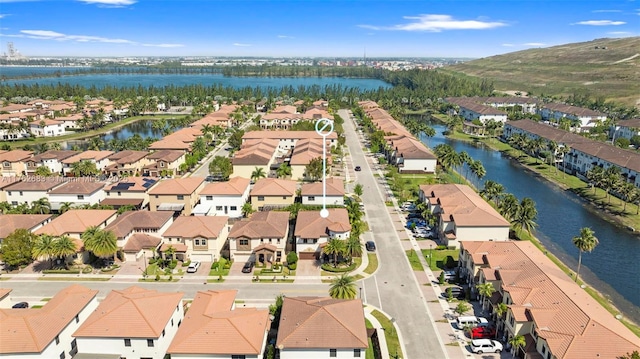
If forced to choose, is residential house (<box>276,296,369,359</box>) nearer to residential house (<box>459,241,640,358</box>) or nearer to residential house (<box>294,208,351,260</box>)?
residential house (<box>459,241,640,358</box>)

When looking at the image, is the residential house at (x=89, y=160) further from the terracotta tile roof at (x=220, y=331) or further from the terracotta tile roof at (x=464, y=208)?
the terracotta tile roof at (x=464, y=208)

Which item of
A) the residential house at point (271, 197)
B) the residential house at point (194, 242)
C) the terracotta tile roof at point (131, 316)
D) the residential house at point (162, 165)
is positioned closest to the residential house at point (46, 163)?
the residential house at point (162, 165)

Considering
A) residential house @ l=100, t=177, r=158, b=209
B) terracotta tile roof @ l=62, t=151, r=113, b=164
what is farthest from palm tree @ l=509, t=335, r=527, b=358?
terracotta tile roof @ l=62, t=151, r=113, b=164

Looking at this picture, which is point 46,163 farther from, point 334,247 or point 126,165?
point 334,247

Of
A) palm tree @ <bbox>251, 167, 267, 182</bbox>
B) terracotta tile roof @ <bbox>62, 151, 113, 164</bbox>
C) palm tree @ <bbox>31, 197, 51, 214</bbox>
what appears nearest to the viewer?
palm tree @ <bbox>31, 197, 51, 214</bbox>

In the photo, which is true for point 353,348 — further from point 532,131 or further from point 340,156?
point 532,131

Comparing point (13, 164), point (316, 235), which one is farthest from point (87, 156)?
point (316, 235)

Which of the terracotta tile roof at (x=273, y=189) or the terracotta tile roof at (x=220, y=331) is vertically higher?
the terracotta tile roof at (x=273, y=189)
